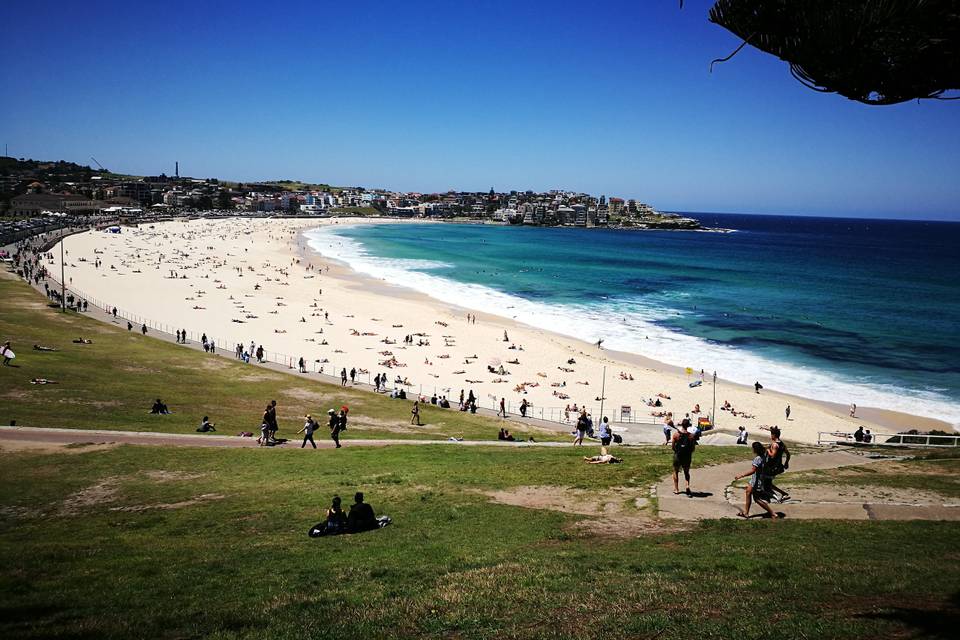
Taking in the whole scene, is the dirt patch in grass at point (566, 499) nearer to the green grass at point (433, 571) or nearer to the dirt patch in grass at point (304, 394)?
the green grass at point (433, 571)

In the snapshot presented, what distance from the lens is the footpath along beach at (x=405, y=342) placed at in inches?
1094

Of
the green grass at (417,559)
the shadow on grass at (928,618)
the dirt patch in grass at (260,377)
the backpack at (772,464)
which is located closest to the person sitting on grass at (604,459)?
the green grass at (417,559)

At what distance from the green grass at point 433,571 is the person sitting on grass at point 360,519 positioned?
32 cm

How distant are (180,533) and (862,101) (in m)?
10.9

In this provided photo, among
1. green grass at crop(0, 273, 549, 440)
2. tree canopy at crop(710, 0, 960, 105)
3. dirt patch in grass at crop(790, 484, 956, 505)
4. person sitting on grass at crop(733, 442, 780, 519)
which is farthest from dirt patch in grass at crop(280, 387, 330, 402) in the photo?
tree canopy at crop(710, 0, 960, 105)

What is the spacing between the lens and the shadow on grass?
519cm

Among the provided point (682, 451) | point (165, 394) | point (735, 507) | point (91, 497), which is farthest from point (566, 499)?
point (165, 394)

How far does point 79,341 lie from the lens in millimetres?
28969

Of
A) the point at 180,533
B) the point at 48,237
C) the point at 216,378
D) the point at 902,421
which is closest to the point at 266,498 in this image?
the point at 180,533

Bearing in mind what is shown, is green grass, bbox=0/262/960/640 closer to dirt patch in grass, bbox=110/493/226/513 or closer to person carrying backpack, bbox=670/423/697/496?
dirt patch in grass, bbox=110/493/226/513

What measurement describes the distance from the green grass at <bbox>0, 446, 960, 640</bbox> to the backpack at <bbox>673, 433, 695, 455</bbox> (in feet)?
4.83

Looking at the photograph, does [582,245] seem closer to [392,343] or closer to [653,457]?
[392,343]

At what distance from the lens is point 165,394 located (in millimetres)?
21516

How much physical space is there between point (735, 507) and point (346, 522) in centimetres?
638
